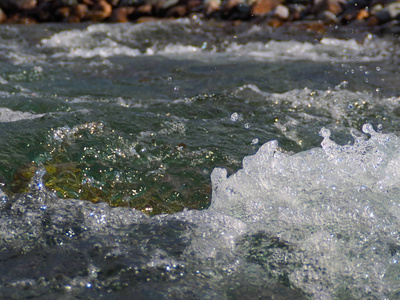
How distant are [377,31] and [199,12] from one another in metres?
2.17

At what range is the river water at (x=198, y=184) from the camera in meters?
1.83

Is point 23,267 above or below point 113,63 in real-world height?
above

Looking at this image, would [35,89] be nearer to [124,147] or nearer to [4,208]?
[124,147]

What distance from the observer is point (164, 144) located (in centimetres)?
292

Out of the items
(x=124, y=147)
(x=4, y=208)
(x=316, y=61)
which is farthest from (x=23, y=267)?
(x=316, y=61)

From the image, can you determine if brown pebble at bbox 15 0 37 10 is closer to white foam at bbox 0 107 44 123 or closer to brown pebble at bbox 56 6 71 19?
brown pebble at bbox 56 6 71 19

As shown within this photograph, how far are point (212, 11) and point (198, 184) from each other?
13.7 ft

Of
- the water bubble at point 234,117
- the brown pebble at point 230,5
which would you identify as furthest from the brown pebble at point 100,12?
the water bubble at point 234,117

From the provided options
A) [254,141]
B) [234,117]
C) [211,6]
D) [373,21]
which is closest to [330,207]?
[254,141]

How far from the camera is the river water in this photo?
1832mm

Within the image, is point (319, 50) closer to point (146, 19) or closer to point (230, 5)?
point (230, 5)

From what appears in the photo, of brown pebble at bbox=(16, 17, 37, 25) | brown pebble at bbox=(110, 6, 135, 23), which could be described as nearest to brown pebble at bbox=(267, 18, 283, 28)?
brown pebble at bbox=(110, 6, 135, 23)

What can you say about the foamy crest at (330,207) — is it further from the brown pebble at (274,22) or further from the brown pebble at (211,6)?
the brown pebble at (211,6)

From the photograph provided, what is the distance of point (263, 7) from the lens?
624 centimetres
